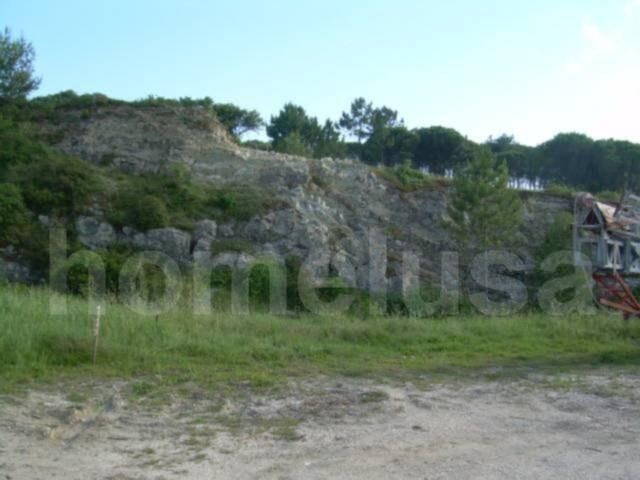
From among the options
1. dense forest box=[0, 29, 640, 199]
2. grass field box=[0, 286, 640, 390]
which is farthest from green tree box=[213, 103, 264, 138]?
grass field box=[0, 286, 640, 390]

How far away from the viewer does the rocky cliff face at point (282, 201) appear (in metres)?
22.4

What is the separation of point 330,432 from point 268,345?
A: 4.49m

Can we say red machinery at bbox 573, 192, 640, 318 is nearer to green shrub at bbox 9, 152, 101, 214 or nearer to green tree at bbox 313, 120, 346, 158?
green shrub at bbox 9, 152, 101, 214

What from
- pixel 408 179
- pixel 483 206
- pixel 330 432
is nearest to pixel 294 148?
pixel 408 179

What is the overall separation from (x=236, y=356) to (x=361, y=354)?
2142 millimetres

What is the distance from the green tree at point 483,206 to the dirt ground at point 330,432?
15.9m

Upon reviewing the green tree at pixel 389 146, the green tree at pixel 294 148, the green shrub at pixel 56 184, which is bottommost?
the green shrub at pixel 56 184

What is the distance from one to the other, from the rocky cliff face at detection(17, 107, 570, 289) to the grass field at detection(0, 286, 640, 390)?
832 cm

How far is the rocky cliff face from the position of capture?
73.4 feet

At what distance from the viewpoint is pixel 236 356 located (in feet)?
34.5

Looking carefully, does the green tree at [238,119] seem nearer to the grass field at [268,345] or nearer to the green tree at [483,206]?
the green tree at [483,206]

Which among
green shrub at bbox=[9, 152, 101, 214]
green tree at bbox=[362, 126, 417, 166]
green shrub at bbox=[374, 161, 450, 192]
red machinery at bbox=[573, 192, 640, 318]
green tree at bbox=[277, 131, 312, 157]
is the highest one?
green tree at bbox=[362, 126, 417, 166]

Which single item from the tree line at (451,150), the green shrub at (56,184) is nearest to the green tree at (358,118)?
the tree line at (451,150)

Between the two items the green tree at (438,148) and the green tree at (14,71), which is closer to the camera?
the green tree at (14,71)
